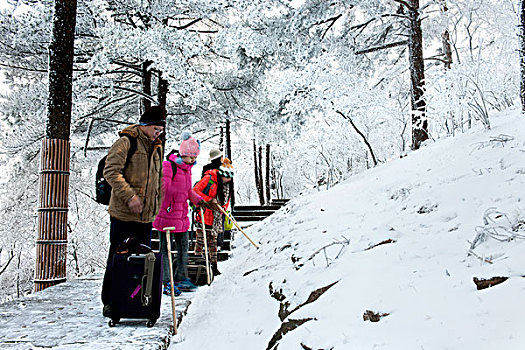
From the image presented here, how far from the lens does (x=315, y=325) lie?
2.50 metres

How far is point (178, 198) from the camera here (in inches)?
191

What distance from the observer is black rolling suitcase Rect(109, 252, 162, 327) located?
344 cm

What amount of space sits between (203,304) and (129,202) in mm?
1750

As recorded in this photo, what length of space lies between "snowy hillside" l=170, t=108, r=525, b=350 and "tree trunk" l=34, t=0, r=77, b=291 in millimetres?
1946

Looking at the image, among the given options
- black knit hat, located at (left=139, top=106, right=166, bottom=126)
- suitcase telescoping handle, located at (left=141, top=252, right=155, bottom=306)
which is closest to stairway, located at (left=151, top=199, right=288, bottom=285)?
suitcase telescoping handle, located at (left=141, top=252, right=155, bottom=306)

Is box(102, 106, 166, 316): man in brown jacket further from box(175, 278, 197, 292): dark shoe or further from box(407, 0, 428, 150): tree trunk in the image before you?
box(407, 0, 428, 150): tree trunk

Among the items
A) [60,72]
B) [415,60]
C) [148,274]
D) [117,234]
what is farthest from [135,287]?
[415,60]

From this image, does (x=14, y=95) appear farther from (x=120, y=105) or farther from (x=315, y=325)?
(x=315, y=325)

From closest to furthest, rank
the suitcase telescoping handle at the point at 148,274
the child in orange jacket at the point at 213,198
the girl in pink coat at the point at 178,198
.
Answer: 1. the suitcase telescoping handle at the point at 148,274
2. the girl in pink coat at the point at 178,198
3. the child in orange jacket at the point at 213,198

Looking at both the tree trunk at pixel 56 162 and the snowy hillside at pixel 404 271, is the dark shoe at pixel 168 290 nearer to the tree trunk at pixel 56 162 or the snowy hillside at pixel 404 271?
the snowy hillside at pixel 404 271

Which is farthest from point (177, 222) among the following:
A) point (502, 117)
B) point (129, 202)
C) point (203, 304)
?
point (502, 117)

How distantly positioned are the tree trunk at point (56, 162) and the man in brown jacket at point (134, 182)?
5.86ft

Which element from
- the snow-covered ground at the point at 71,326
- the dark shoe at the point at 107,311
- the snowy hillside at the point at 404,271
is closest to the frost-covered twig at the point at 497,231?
the snowy hillside at the point at 404,271

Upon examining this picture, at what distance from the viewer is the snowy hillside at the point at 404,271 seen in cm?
200
